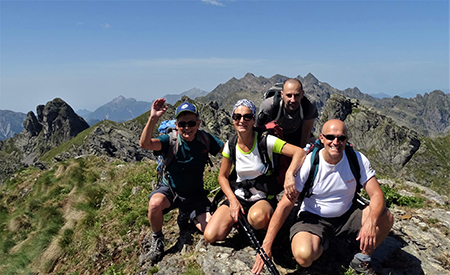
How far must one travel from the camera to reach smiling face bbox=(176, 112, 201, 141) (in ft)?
22.8

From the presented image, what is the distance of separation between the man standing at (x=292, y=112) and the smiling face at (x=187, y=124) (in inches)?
73.0

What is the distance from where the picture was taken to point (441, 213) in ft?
30.5

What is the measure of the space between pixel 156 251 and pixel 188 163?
2550 mm

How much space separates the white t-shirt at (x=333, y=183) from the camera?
583 centimetres

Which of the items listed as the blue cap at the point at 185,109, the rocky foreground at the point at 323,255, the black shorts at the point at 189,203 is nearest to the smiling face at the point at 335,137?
the rocky foreground at the point at 323,255

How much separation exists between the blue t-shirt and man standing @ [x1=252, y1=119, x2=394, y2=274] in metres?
2.58

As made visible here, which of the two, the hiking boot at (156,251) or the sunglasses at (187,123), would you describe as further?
the hiking boot at (156,251)

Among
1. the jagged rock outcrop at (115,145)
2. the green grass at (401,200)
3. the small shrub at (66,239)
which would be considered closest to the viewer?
the green grass at (401,200)

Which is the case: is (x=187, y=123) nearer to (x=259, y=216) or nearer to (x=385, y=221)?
(x=259, y=216)

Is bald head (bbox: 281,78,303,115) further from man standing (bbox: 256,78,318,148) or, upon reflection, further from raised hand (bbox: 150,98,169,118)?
raised hand (bbox: 150,98,169,118)

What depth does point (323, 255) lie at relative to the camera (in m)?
6.72

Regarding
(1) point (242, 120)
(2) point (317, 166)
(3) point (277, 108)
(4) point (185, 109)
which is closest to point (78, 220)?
(4) point (185, 109)

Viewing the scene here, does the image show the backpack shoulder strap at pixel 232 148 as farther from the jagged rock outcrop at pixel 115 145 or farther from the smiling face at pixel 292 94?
the jagged rock outcrop at pixel 115 145

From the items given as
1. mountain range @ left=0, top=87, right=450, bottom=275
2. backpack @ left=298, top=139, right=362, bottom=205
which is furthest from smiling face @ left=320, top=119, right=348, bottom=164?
mountain range @ left=0, top=87, right=450, bottom=275
